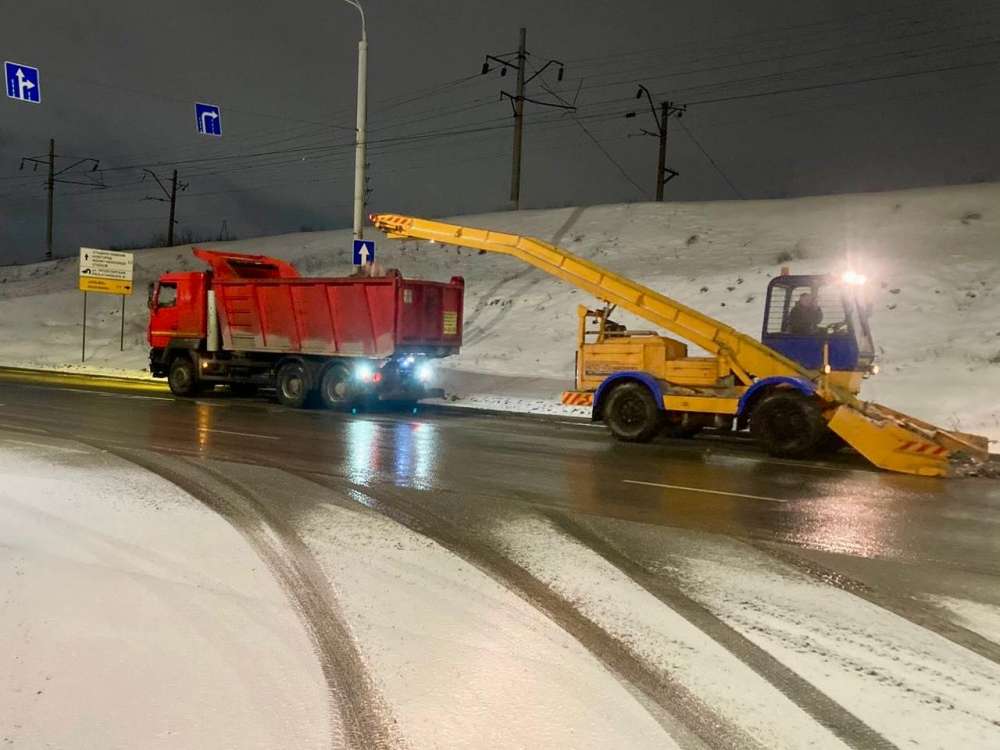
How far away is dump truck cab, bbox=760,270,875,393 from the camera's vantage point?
12.0 meters

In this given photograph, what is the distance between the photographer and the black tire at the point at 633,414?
1262cm

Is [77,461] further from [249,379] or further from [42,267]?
[42,267]

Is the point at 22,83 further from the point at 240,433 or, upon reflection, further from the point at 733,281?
the point at 733,281

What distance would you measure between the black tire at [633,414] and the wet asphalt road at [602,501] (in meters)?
0.35

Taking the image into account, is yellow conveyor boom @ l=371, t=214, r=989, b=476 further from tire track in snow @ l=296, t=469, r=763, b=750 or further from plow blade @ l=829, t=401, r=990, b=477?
tire track in snow @ l=296, t=469, r=763, b=750

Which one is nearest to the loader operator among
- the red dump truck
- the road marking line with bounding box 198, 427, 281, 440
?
the red dump truck

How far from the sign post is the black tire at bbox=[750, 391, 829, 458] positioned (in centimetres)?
2838

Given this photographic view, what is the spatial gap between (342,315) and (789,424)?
9.46 metres

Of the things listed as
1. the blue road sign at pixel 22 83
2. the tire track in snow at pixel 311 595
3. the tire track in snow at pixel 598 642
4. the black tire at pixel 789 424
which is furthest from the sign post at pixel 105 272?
the tire track in snow at pixel 598 642

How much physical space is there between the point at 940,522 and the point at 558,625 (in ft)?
15.8

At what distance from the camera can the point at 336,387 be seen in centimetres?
1719

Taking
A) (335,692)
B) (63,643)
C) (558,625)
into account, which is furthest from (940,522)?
(63,643)

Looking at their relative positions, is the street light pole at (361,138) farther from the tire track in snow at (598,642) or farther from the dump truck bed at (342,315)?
the tire track in snow at (598,642)

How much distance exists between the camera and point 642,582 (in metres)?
5.52
